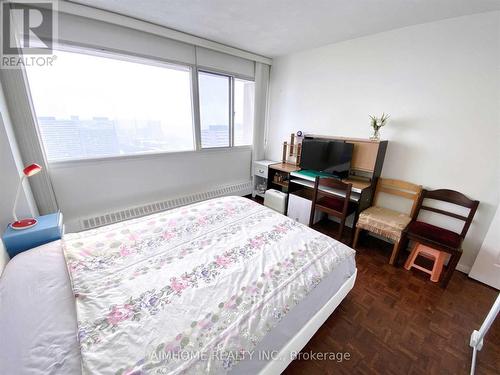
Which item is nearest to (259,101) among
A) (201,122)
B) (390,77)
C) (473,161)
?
(201,122)

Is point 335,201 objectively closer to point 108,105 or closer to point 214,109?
point 214,109

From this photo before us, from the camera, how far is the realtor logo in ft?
5.49

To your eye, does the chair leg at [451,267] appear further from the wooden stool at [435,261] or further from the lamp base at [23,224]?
the lamp base at [23,224]

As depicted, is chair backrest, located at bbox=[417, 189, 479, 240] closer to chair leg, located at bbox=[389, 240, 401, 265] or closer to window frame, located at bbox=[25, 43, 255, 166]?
chair leg, located at bbox=[389, 240, 401, 265]

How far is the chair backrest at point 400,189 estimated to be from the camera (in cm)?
224

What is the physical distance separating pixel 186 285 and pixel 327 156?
7.64 ft

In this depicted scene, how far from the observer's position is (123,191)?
251cm

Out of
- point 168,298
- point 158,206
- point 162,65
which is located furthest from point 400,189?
point 162,65

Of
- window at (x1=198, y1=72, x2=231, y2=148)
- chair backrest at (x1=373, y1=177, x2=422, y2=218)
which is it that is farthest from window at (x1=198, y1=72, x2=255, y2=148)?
chair backrest at (x1=373, y1=177, x2=422, y2=218)

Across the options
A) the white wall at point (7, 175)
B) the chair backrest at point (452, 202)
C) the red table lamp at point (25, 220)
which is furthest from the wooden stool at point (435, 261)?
the white wall at point (7, 175)

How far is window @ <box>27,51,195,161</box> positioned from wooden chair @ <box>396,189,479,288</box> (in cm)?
301

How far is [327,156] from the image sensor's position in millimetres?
2709

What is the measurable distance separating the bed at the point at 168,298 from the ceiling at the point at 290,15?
77.5 inches

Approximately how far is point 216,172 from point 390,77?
2.60 m
